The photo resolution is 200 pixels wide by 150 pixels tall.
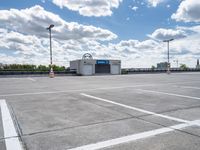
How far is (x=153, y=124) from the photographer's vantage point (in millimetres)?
4340

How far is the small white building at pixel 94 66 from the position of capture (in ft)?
121

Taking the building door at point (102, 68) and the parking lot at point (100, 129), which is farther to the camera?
the building door at point (102, 68)

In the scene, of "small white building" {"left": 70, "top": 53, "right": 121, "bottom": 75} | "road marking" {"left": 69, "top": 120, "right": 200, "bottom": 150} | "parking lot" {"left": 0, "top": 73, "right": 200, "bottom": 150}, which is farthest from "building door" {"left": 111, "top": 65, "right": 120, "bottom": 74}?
"road marking" {"left": 69, "top": 120, "right": 200, "bottom": 150}

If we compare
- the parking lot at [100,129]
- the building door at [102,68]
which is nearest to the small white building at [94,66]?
the building door at [102,68]

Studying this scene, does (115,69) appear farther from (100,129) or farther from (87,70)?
(100,129)

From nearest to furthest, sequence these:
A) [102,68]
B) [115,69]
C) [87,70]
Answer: [87,70] → [102,68] → [115,69]

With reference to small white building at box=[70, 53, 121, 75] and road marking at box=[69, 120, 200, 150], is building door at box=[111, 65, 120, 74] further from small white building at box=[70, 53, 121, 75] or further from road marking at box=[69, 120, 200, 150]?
road marking at box=[69, 120, 200, 150]

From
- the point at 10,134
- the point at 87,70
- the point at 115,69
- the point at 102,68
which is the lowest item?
the point at 10,134

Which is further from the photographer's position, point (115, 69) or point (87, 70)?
point (115, 69)

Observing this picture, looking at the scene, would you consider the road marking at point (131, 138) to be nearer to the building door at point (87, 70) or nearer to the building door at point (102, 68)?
the building door at point (87, 70)

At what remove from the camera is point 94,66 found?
38.3 metres

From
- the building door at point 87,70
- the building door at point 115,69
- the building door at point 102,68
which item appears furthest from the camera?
the building door at point 115,69

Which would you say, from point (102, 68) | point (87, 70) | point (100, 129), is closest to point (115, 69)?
point (102, 68)

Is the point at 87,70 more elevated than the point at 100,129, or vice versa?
the point at 87,70
